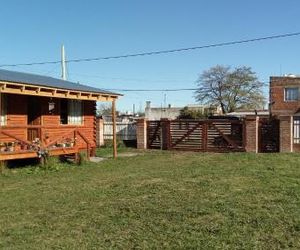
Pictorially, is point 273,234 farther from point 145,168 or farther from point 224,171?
point 145,168

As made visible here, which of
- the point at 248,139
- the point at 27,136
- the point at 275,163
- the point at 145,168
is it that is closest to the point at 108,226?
the point at 145,168

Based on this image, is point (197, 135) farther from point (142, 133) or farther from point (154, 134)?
point (142, 133)

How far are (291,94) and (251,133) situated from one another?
33.5 metres

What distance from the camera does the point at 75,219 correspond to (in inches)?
359

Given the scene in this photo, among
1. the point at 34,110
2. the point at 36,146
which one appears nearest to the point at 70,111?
the point at 34,110

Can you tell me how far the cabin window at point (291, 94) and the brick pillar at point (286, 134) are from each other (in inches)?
1313

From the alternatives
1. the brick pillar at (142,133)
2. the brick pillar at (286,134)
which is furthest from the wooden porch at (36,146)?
the brick pillar at (286,134)

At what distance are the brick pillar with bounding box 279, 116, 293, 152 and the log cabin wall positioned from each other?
856 centimetres

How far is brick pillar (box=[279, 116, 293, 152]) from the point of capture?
23453mm

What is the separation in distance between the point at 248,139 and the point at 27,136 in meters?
10.2

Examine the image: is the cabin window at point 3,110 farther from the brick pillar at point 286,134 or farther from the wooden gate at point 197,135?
the brick pillar at point 286,134

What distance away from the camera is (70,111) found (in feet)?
73.7

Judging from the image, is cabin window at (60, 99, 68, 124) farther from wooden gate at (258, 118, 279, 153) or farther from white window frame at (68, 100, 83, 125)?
wooden gate at (258, 118, 279, 153)

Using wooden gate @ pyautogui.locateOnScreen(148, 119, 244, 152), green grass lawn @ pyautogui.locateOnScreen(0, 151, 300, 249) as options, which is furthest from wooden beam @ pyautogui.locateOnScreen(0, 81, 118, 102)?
wooden gate @ pyautogui.locateOnScreen(148, 119, 244, 152)
